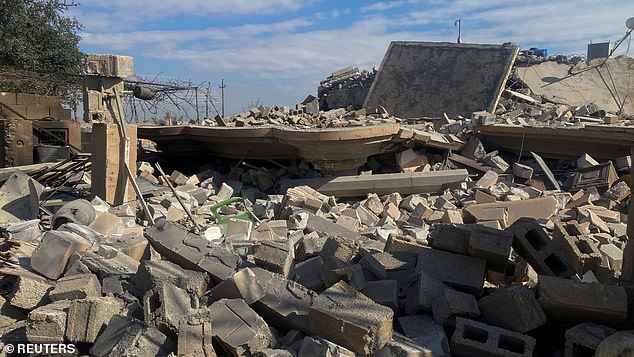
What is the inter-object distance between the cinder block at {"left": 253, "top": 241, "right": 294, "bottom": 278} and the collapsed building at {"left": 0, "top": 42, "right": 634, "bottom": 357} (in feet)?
0.05

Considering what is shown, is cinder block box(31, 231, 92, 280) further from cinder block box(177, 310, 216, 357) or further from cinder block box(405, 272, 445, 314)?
cinder block box(405, 272, 445, 314)

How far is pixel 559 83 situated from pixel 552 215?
11278 mm

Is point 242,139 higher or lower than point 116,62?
lower

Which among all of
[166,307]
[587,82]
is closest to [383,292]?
[166,307]

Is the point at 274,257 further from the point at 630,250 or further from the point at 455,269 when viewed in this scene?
the point at 630,250

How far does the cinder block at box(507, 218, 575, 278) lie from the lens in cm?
427

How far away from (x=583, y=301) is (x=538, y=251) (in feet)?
3.08

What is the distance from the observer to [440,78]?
15430 mm

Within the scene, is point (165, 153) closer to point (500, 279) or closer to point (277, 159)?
point (277, 159)

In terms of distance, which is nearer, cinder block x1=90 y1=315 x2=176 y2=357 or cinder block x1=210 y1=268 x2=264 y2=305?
cinder block x1=90 y1=315 x2=176 y2=357

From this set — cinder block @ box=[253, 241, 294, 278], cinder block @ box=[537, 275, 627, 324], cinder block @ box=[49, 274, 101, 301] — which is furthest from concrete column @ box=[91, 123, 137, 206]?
cinder block @ box=[537, 275, 627, 324]

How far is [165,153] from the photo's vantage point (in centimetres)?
1164

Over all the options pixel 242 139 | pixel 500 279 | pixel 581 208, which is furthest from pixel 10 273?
pixel 581 208

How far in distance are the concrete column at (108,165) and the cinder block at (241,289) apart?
4175 mm
